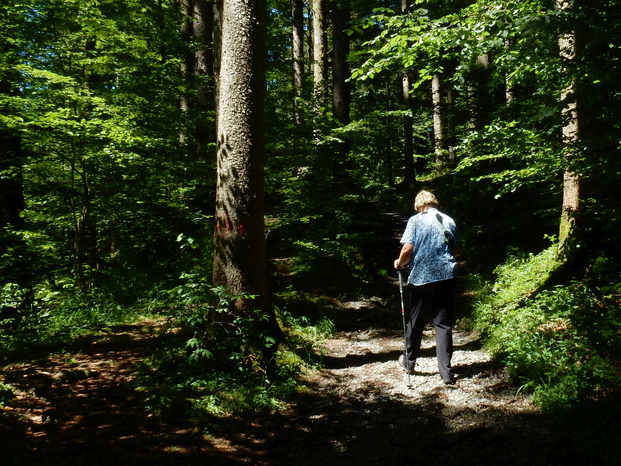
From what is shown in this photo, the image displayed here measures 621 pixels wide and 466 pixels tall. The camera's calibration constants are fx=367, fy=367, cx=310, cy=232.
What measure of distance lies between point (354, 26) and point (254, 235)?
19.6ft

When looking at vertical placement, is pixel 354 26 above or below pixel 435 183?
above

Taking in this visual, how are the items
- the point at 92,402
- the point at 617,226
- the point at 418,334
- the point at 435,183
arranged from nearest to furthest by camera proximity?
the point at 92,402 < the point at 418,334 < the point at 617,226 < the point at 435,183

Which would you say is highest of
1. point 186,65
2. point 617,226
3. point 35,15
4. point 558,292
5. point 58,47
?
point 186,65

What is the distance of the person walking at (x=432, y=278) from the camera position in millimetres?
4480

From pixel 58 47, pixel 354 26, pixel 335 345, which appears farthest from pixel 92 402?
pixel 354 26

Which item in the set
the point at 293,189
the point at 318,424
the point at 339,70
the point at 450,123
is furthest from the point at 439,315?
the point at 450,123

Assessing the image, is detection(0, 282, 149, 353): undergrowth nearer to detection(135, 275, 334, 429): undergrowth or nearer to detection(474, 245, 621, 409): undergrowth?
detection(135, 275, 334, 429): undergrowth

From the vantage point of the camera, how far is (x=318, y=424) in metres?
3.92

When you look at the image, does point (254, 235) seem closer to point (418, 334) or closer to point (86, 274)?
point (418, 334)

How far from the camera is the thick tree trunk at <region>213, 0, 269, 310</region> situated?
4.65 metres

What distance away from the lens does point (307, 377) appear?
16.5 feet

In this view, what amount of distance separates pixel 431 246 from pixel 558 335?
179 centimetres

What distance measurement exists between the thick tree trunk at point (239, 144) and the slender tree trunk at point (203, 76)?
179 inches

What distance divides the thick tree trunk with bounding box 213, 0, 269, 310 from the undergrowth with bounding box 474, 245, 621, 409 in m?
3.32
